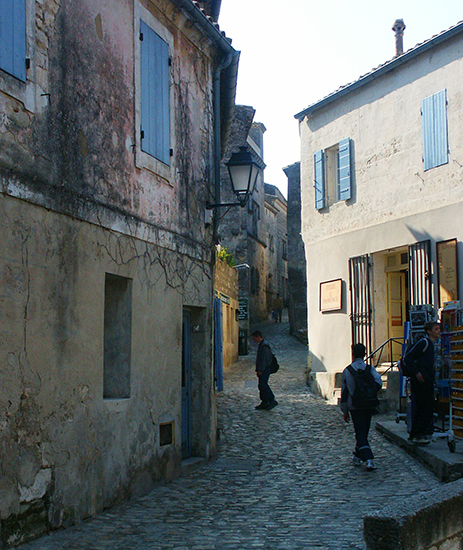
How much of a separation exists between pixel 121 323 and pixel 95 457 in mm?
1527

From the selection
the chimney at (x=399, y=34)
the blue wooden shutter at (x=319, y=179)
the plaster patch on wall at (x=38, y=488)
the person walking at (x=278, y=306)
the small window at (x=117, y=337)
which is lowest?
the plaster patch on wall at (x=38, y=488)

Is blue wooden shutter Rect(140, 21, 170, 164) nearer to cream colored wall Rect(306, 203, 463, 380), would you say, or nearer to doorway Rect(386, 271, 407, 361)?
cream colored wall Rect(306, 203, 463, 380)

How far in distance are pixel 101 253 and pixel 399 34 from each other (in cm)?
1304

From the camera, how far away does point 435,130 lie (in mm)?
13570

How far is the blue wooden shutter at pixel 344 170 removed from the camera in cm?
1585

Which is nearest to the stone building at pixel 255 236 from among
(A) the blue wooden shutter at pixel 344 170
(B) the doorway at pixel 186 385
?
(A) the blue wooden shutter at pixel 344 170

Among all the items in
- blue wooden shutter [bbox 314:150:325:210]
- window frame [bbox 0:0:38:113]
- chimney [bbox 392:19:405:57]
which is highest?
chimney [bbox 392:19:405:57]

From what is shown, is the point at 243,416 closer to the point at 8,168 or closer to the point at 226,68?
the point at 226,68

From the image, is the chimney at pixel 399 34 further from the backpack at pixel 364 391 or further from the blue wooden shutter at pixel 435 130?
the backpack at pixel 364 391

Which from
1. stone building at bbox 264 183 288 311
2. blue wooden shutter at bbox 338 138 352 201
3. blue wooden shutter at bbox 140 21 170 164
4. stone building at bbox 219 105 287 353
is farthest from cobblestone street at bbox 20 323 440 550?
stone building at bbox 264 183 288 311

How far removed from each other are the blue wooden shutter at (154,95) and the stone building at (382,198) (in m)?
6.54

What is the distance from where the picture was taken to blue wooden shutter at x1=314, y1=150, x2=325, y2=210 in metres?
16.6

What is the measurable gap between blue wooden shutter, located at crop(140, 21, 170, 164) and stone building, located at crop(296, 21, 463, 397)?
6.54m

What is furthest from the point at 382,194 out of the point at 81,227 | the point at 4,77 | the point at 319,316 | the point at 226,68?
the point at 4,77
